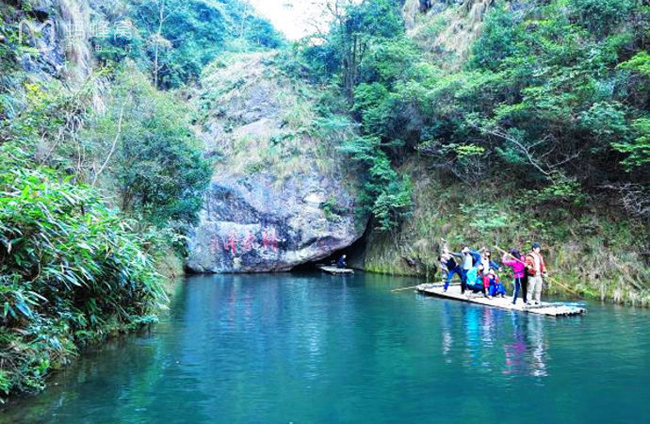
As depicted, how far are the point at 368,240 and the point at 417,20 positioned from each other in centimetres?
1251

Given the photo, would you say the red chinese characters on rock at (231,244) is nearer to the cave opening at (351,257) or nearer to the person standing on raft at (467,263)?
the cave opening at (351,257)

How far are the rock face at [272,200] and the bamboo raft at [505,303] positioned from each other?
28.5 ft

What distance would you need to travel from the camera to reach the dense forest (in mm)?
7586

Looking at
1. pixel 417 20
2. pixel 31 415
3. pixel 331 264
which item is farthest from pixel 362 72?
pixel 31 415

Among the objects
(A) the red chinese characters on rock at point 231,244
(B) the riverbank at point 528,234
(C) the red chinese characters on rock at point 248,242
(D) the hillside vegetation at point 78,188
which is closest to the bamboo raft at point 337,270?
(B) the riverbank at point 528,234

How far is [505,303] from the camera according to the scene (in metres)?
13.3

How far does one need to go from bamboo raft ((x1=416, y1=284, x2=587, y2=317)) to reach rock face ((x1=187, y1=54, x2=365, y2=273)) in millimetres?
8699

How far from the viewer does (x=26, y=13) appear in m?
13.4

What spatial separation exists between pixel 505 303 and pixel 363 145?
12.0 meters

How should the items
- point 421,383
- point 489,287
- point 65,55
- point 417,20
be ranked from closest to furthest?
point 421,383
point 489,287
point 65,55
point 417,20

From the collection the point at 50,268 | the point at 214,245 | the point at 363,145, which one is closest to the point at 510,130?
the point at 363,145

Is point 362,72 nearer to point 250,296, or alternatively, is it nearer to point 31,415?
point 250,296

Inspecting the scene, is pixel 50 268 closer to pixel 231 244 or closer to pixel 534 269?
pixel 534 269

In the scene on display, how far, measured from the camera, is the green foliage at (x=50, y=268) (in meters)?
Result: 6.18
